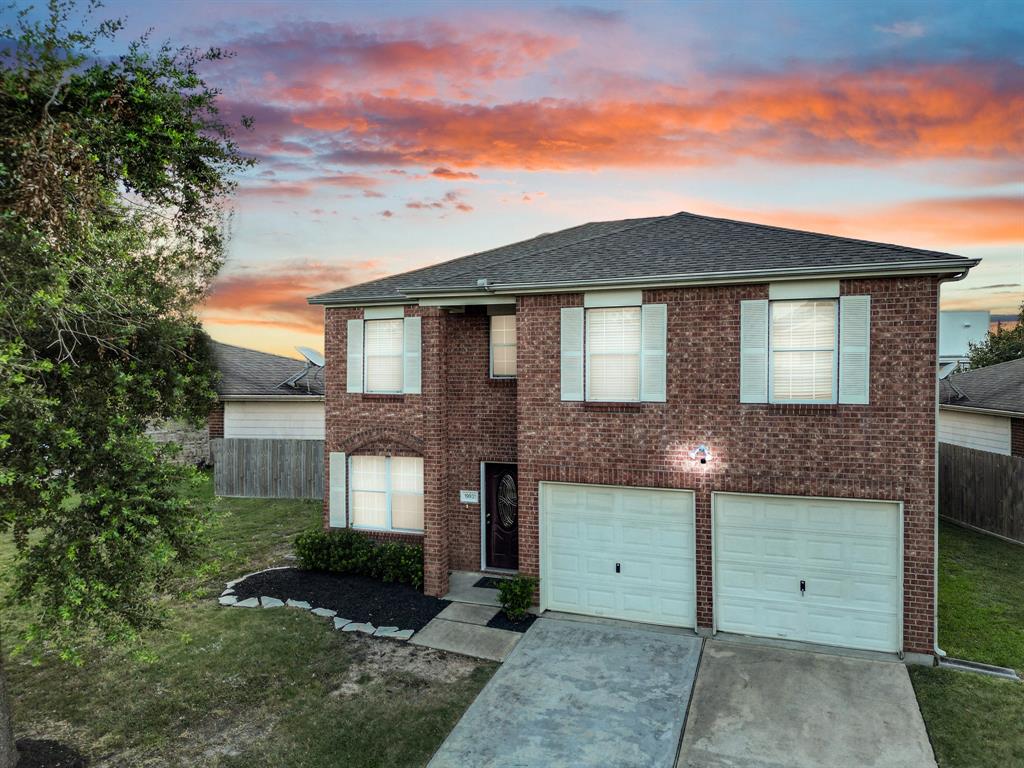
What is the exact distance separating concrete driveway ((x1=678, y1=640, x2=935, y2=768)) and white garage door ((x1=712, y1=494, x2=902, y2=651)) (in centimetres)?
45

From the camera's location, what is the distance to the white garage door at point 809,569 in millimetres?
8539

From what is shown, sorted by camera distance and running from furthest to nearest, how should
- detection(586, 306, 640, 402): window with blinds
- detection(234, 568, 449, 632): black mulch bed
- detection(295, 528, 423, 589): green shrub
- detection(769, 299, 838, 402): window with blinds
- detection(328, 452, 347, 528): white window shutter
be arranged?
detection(328, 452, 347, 528): white window shutter < detection(295, 528, 423, 589): green shrub < detection(234, 568, 449, 632): black mulch bed < detection(586, 306, 640, 402): window with blinds < detection(769, 299, 838, 402): window with blinds

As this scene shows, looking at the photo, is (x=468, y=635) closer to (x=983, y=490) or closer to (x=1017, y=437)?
(x=983, y=490)

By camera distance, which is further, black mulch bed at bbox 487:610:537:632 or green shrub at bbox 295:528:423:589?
green shrub at bbox 295:528:423:589

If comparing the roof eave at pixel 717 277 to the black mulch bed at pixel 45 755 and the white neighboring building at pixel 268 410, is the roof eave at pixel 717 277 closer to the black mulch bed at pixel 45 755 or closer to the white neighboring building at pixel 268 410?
the black mulch bed at pixel 45 755

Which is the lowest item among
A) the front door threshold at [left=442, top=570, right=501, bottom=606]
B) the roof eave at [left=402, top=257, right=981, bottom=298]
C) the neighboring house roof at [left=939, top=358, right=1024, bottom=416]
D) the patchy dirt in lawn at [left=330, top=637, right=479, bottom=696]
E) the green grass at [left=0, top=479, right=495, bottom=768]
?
the patchy dirt in lawn at [left=330, top=637, right=479, bottom=696]

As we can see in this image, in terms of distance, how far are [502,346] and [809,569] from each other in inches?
271

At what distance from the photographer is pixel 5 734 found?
19.3 ft

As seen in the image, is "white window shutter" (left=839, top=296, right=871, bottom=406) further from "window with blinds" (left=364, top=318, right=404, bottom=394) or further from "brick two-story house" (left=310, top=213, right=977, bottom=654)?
"window with blinds" (left=364, top=318, right=404, bottom=394)

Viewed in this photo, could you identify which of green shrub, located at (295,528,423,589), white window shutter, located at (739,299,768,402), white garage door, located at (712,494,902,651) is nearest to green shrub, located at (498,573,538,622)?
green shrub, located at (295,528,423,589)

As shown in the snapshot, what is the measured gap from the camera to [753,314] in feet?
29.5

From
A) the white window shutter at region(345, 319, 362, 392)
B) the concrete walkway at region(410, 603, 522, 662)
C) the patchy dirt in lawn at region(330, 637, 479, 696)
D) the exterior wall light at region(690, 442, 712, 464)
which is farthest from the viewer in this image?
the white window shutter at region(345, 319, 362, 392)

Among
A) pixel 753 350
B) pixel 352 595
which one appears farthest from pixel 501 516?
pixel 753 350

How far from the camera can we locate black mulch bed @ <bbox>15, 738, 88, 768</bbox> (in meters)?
6.05
